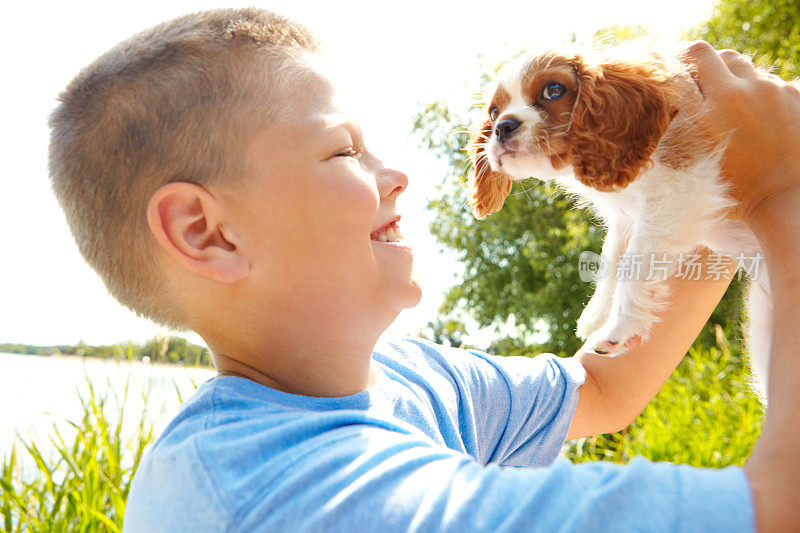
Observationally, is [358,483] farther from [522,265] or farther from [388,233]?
[522,265]

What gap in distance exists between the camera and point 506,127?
1455 millimetres

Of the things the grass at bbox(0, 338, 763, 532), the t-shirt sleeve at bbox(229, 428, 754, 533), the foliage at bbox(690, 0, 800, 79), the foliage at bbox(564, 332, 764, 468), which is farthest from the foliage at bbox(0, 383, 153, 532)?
the foliage at bbox(690, 0, 800, 79)

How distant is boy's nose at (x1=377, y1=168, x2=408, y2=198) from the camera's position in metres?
1.22

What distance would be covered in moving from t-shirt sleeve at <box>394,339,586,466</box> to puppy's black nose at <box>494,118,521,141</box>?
56 centimetres

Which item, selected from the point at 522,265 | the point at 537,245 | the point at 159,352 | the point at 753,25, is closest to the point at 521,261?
the point at 522,265

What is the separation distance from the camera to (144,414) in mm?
3045

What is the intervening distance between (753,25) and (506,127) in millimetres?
11530

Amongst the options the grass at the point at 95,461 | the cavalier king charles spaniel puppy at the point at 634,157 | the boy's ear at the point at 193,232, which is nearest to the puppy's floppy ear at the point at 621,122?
the cavalier king charles spaniel puppy at the point at 634,157

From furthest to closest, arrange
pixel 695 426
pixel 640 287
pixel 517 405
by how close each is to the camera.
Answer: pixel 695 426
pixel 517 405
pixel 640 287

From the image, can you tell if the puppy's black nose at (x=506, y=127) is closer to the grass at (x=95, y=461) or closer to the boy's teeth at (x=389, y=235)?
the boy's teeth at (x=389, y=235)

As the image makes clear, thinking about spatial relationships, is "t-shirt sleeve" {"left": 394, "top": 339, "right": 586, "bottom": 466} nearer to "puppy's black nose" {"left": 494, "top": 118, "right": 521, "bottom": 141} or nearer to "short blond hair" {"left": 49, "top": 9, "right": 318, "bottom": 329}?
"puppy's black nose" {"left": 494, "top": 118, "right": 521, "bottom": 141}

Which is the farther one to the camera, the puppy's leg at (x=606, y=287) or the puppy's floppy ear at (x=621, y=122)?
the puppy's leg at (x=606, y=287)

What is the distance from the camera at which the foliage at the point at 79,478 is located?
102 inches

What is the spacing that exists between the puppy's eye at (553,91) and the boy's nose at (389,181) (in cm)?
46
